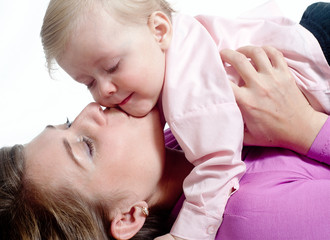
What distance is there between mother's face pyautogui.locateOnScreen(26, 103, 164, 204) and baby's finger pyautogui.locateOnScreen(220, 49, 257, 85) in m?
0.28

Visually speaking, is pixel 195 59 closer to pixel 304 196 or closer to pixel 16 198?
pixel 304 196

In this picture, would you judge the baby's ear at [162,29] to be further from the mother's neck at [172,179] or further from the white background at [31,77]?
the white background at [31,77]

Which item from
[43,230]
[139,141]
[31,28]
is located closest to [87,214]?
[43,230]

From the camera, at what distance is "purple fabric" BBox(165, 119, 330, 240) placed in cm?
110

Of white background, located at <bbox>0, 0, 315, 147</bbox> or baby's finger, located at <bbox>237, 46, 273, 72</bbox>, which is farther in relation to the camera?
white background, located at <bbox>0, 0, 315, 147</bbox>

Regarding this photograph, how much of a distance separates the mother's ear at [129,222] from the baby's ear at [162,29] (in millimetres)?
433

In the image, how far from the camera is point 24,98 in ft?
7.19

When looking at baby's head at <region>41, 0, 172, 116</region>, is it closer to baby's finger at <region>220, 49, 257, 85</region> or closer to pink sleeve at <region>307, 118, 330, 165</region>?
baby's finger at <region>220, 49, 257, 85</region>

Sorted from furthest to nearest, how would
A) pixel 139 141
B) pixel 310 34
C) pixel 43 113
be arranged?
1. pixel 43 113
2. pixel 310 34
3. pixel 139 141

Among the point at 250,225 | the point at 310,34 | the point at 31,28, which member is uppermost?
the point at 31,28

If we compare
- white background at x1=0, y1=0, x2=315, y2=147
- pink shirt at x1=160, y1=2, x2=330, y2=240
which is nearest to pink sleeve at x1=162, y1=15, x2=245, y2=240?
pink shirt at x1=160, y1=2, x2=330, y2=240

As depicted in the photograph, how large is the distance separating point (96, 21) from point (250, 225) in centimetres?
62

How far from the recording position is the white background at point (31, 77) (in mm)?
2107

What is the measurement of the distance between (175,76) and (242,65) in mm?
182
